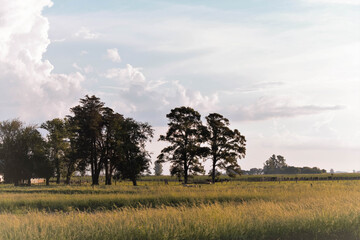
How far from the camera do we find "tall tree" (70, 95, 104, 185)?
62062 mm

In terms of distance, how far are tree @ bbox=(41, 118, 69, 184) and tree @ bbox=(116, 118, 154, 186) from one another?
55.2 ft

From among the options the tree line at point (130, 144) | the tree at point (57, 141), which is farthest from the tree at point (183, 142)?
the tree at point (57, 141)

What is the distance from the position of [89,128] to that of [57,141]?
1582cm

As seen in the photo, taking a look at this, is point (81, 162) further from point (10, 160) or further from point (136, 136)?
point (10, 160)

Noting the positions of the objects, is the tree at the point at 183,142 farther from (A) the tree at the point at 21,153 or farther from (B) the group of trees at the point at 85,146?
(A) the tree at the point at 21,153

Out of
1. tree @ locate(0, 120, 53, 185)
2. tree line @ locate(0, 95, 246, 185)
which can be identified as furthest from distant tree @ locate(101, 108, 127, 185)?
tree @ locate(0, 120, 53, 185)

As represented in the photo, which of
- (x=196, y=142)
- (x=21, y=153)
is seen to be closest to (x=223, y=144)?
(x=196, y=142)

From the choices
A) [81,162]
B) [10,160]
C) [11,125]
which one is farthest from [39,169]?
[81,162]

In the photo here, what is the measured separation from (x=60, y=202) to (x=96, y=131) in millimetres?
35731

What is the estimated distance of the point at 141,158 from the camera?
205 feet

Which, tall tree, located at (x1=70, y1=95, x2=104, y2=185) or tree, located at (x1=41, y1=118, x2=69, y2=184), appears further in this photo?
tree, located at (x1=41, y1=118, x2=69, y2=184)

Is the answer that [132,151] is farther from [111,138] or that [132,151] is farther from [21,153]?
[21,153]

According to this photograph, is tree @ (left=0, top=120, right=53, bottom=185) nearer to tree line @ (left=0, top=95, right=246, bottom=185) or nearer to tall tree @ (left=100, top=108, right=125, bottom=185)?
tree line @ (left=0, top=95, right=246, bottom=185)

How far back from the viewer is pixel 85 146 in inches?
2443
